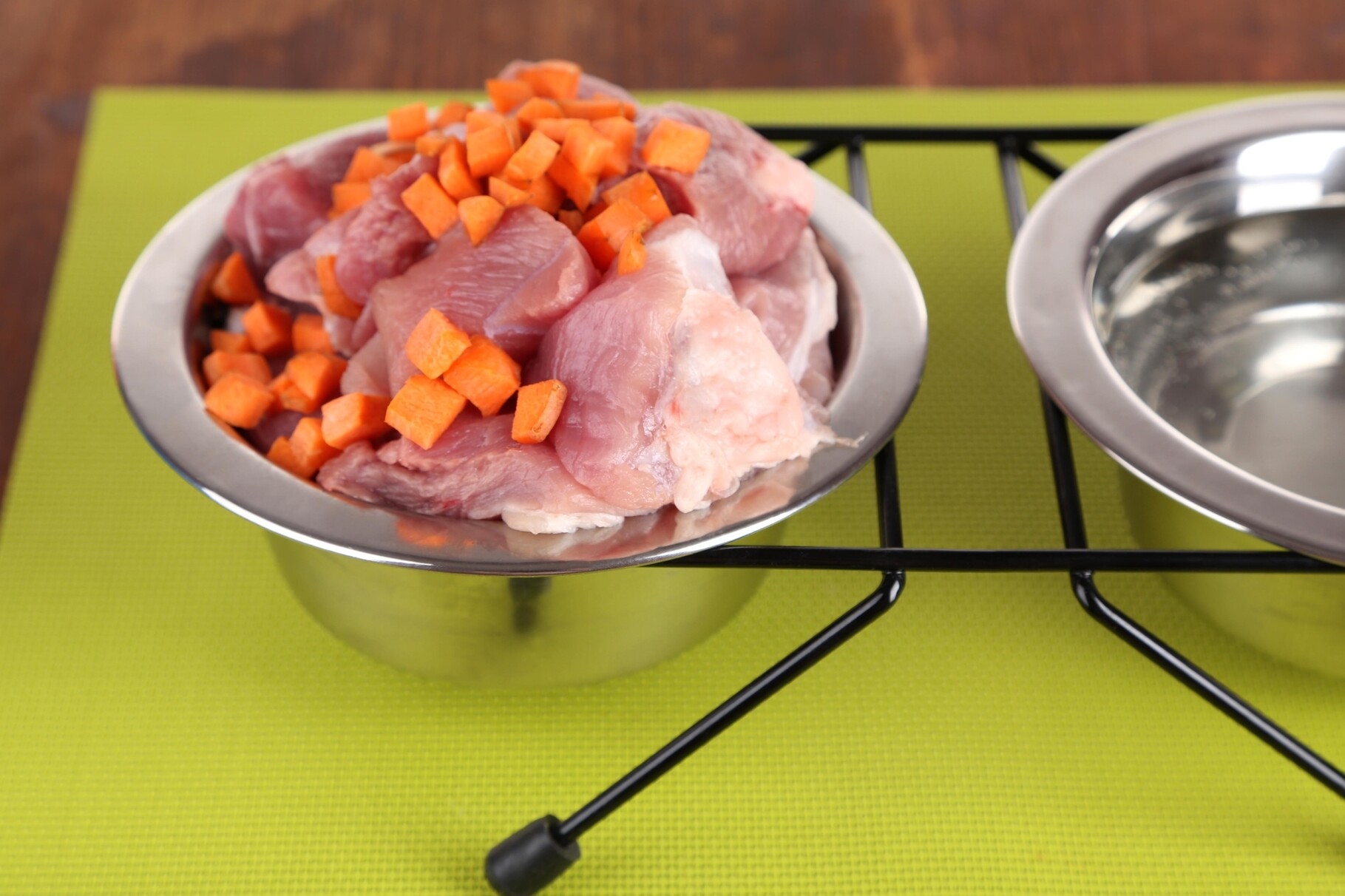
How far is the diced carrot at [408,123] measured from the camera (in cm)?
144

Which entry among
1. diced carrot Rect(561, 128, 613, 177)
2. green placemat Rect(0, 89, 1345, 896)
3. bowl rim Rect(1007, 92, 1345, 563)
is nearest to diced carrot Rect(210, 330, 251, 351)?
green placemat Rect(0, 89, 1345, 896)

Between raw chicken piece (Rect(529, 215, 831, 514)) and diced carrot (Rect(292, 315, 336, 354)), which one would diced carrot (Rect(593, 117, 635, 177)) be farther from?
diced carrot (Rect(292, 315, 336, 354))

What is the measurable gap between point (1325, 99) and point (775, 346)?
88cm

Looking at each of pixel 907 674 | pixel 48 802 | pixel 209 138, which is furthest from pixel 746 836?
pixel 209 138

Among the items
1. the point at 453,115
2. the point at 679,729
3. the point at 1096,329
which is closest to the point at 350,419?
the point at 453,115

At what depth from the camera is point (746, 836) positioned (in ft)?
4.43

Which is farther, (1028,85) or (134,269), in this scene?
(1028,85)

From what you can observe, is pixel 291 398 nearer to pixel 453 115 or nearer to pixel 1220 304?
pixel 453 115

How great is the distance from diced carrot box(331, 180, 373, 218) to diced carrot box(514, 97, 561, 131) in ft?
0.65

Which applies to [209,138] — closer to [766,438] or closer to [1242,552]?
[766,438]

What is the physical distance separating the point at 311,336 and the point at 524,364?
28 centimetres

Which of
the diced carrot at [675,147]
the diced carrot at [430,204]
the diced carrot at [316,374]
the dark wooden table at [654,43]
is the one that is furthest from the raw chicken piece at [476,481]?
the dark wooden table at [654,43]

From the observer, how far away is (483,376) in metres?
1.18

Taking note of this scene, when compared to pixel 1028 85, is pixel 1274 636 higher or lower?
lower
